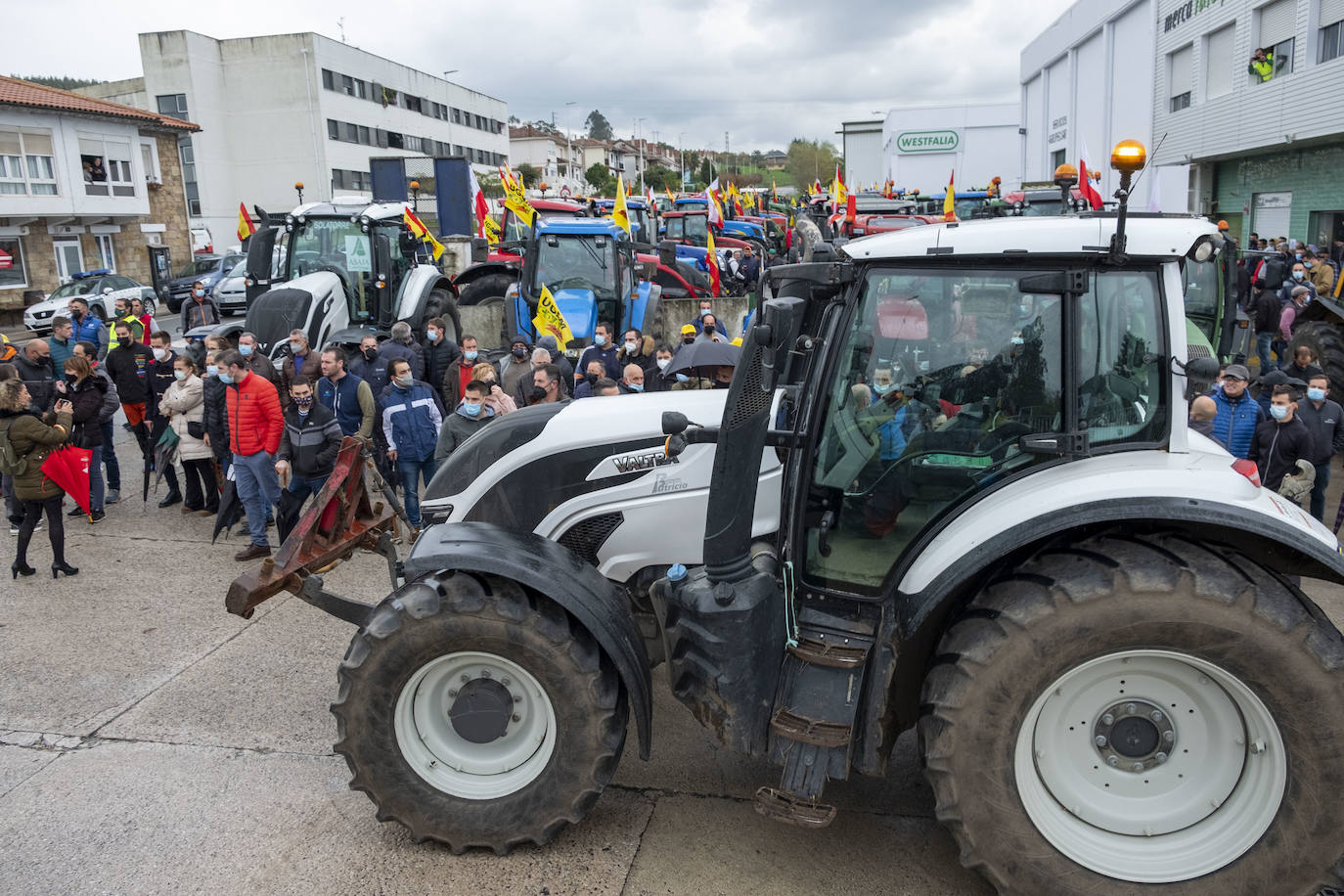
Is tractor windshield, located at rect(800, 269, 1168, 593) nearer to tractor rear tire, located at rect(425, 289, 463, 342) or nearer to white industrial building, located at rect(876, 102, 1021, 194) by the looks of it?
tractor rear tire, located at rect(425, 289, 463, 342)

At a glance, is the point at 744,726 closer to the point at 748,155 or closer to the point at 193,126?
the point at 193,126

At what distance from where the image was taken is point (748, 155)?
138250mm

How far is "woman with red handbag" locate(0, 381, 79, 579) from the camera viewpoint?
23.5 ft

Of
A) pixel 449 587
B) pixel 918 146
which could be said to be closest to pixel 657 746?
pixel 449 587

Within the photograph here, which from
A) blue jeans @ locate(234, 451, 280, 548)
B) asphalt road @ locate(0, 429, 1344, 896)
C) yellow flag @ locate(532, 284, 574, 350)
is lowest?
asphalt road @ locate(0, 429, 1344, 896)

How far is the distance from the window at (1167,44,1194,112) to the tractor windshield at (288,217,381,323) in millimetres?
22168

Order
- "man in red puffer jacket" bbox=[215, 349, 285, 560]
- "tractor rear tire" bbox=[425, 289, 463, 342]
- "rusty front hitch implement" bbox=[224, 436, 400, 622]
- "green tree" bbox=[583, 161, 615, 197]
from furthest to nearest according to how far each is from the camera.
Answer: "green tree" bbox=[583, 161, 615, 197] < "tractor rear tire" bbox=[425, 289, 463, 342] < "man in red puffer jacket" bbox=[215, 349, 285, 560] < "rusty front hitch implement" bbox=[224, 436, 400, 622]

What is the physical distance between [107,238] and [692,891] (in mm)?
37273

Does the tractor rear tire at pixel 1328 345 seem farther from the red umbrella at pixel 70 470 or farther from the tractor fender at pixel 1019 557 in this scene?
the red umbrella at pixel 70 470

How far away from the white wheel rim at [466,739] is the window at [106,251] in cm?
3553

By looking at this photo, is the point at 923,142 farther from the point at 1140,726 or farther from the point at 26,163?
the point at 1140,726

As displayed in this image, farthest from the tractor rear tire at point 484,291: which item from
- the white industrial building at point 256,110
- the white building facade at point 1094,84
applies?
the white industrial building at point 256,110

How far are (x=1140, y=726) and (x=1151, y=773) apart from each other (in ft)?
0.63

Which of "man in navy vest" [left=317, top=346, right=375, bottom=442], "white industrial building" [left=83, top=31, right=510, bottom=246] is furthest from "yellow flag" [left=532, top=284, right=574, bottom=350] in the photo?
"white industrial building" [left=83, top=31, right=510, bottom=246]
